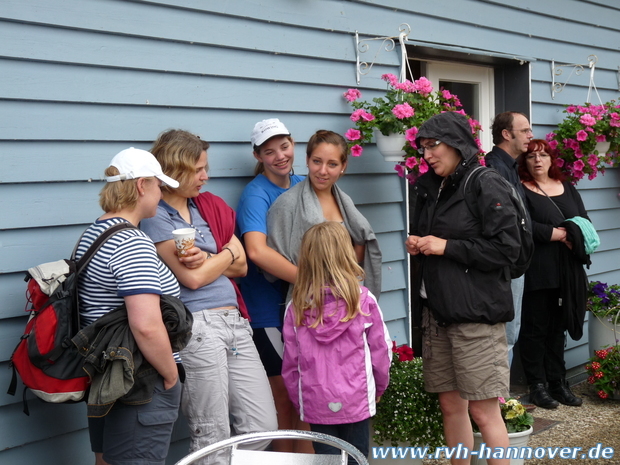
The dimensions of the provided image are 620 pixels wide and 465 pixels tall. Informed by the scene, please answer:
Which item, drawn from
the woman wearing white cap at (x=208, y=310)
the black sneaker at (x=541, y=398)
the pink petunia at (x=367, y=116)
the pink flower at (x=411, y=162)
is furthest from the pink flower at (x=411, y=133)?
the black sneaker at (x=541, y=398)

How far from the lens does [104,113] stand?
2.92m

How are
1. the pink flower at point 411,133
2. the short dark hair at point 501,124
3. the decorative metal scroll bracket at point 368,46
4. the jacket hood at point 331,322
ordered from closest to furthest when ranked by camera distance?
the jacket hood at point 331,322
the pink flower at point 411,133
the decorative metal scroll bracket at point 368,46
the short dark hair at point 501,124

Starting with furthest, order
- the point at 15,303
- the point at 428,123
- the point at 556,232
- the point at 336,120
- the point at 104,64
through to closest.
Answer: the point at 556,232
the point at 336,120
the point at 428,123
the point at 104,64
the point at 15,303

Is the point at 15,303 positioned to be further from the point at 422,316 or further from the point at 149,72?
the point at 422,316

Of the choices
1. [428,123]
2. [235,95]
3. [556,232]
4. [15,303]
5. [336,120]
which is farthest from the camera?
[556,232]

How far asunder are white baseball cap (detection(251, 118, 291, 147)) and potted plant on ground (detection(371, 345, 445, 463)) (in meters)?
1.31

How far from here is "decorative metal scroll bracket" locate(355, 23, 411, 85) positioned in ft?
13.3

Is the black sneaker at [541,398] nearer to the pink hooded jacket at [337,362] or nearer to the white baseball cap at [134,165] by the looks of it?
the pink hooded jacket at [337,362]

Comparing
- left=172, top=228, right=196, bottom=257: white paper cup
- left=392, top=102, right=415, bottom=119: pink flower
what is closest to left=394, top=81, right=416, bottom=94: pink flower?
left=392, top=102, right=415, bottom=119: pink flower

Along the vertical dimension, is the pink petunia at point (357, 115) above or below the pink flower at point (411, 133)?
above

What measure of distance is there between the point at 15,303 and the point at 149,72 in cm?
114

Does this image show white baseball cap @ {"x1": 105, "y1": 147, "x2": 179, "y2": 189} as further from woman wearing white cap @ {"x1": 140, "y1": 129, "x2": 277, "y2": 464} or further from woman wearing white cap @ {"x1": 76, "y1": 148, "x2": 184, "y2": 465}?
woman wearing white cap @ {"x1": 140, "y1": 129, "x2": 277, "y2": 464}

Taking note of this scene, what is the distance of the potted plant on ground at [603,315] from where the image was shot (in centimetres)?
527

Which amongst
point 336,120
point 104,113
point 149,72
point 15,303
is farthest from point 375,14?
point 15,303
